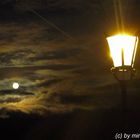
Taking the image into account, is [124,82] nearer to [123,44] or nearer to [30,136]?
[123,44]

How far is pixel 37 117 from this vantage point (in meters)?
113

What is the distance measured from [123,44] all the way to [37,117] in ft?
336

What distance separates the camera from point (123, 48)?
11102 millimetres

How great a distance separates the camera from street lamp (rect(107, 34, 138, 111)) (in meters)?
11.1

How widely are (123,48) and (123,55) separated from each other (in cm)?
14

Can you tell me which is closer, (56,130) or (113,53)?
(113,53)

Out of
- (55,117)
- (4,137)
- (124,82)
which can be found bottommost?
(124,82)

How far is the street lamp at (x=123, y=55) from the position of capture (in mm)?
11078

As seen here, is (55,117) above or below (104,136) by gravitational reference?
above

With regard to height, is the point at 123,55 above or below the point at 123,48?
below

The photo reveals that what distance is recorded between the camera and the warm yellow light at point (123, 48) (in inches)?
436

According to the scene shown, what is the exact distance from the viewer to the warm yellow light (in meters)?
11.1

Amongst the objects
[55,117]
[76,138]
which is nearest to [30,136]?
[76,138]

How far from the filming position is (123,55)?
36.5 ft
